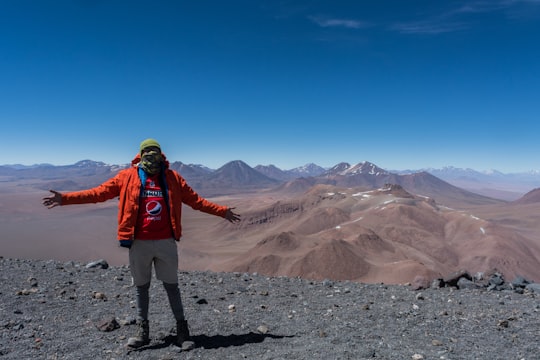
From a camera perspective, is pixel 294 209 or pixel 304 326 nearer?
pixel 304 326

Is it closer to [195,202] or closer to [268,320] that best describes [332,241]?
[268,320]

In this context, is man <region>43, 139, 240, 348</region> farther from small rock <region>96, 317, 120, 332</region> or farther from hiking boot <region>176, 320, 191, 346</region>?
small rock <region>96, 317, 120, 332</region>

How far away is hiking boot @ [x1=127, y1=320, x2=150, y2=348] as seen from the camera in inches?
189

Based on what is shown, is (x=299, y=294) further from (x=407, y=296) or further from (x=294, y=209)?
(x=294, y=209)

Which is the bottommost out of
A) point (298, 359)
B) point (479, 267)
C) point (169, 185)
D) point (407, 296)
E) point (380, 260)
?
point (479, 267)

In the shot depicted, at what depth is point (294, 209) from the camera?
165375mm

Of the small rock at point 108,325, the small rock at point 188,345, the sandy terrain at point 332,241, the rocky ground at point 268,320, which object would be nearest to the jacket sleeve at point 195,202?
the small rock at point 188,345

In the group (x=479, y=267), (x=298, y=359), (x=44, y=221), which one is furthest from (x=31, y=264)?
(x=44, y=221)

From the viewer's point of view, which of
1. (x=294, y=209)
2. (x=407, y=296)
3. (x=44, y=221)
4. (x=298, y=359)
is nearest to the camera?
(x=298, y=359)

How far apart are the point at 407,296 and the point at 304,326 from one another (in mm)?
3862

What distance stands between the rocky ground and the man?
0.96 metres

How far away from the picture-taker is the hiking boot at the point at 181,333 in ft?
16.3

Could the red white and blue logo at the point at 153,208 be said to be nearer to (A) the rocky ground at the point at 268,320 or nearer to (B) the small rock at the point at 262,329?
(A) the rocky ground at the point at 268,320

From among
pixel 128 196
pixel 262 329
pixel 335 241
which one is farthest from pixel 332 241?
pixel 128 196
